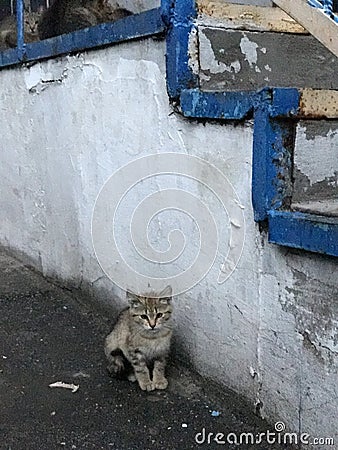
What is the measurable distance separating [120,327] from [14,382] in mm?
692

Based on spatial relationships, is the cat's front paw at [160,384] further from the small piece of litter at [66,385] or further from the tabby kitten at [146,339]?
the small piece of litter at [66,385]

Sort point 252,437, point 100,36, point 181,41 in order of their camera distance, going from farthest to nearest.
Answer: point 100,36
point 181,41
point 252,437

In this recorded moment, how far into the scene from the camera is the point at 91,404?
3.33 meters

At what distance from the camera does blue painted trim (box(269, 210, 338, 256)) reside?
7.89 ft

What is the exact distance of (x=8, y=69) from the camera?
19.1ft

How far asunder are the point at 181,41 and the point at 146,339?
163cm

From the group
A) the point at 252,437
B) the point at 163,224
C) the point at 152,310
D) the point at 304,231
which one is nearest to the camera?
the point at 304,231

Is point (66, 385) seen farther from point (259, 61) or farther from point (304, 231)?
point (259, 61)

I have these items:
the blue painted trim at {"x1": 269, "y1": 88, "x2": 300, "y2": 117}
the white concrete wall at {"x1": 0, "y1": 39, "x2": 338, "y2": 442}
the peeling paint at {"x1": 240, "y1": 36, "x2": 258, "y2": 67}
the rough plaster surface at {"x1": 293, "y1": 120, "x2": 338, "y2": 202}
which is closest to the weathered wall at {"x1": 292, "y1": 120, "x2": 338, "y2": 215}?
the rough plaster surface at {"x1": 293, "y1": 120, "x2": 338, "y2": 202}

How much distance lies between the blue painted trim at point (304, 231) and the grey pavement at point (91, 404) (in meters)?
0.97

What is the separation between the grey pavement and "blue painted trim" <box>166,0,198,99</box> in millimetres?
1653

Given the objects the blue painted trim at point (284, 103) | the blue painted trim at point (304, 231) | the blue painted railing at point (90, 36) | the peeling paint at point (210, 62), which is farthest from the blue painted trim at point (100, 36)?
the blue painted trim at point (304, 231)

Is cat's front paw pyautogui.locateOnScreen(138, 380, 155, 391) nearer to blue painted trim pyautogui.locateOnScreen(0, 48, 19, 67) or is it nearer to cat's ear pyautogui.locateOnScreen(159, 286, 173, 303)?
cat's ear pyautogui.locateOnScreen(159, 286, 173, 303)

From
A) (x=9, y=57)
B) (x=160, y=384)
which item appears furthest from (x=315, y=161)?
(x=9, y=57)
